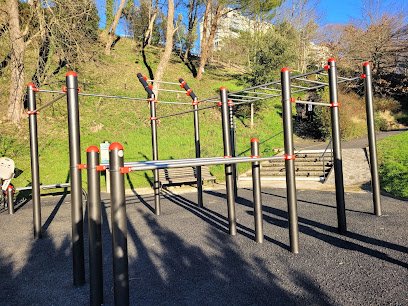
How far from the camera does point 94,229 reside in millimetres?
2594

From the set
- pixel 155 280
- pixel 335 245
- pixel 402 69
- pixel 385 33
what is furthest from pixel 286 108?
pixel 402 69

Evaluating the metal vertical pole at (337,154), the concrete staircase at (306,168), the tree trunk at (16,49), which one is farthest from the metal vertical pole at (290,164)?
the tree trunk at (16,49)

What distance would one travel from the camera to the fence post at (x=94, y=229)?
2.50 metres

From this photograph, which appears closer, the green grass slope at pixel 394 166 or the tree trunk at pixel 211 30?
the green grass slope at pixel 394 166

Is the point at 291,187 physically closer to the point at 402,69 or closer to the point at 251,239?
the point at 251,239

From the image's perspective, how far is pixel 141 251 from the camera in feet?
12.5

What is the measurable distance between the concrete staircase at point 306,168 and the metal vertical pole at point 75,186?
7.26 meters

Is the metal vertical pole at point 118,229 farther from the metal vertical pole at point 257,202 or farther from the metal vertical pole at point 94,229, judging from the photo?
the metal vertical pole at point 257,202

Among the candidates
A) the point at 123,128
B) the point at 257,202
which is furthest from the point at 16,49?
the point at 257,202

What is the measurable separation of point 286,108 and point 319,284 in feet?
5.55

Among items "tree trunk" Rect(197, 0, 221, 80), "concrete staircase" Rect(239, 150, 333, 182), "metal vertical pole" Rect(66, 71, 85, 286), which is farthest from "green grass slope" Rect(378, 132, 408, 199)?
"tree trunk" Rect(197, 0, 221, 80)

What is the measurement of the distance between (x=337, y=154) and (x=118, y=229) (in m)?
3.05

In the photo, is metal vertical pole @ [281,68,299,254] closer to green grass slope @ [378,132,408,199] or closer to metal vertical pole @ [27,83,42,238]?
metal vertical pole @ [27,83,42,238]

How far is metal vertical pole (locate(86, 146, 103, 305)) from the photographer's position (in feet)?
8.21
